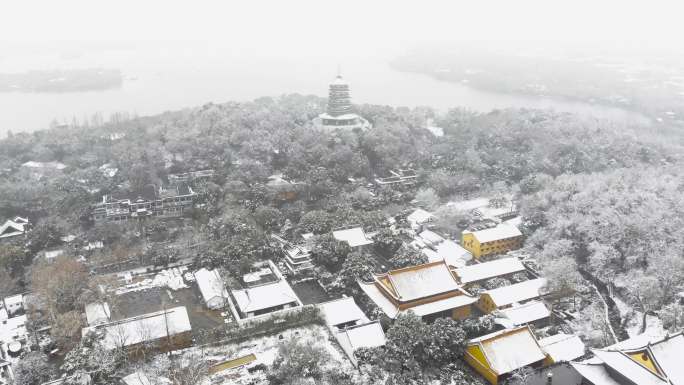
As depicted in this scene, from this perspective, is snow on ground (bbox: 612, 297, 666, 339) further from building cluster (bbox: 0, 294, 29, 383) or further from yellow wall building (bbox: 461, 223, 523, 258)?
building cluster (bbox: 0, 294, 29, 383)

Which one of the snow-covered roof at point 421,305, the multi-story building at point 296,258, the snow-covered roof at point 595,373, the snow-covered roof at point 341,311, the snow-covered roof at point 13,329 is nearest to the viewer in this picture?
the snow-covered roof at point 595,373

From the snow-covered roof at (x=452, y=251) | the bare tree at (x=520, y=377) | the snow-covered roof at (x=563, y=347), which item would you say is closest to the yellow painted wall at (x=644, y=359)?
the snow-covered roof at (x=563, y=347)

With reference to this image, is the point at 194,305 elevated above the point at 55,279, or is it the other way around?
the point at 55,279

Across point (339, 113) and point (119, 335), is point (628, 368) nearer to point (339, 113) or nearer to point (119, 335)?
point (119, 335)

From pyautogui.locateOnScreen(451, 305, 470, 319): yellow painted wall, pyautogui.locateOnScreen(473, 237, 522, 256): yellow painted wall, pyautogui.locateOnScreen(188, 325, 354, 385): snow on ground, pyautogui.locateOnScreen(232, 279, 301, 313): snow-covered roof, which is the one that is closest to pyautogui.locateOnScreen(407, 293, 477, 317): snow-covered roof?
pyautogui.locateOnScreen(451, 305, 470, 319): yellow painted wall

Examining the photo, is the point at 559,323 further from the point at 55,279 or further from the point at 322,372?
the point at 55,279

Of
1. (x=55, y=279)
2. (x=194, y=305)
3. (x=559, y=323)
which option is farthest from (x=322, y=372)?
(x=55, y=279)

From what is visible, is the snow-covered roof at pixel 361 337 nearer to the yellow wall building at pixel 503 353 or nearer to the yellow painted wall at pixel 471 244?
the yellow wall building at pixel 503 353

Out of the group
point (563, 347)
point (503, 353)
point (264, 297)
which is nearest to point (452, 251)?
point (563, 347)
